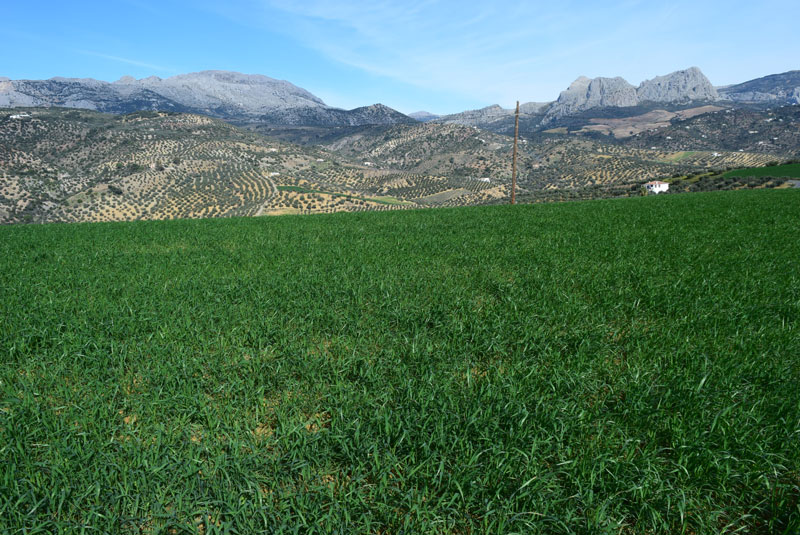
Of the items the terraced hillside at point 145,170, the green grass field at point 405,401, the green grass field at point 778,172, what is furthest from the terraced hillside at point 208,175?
the green grass field at point 405,401

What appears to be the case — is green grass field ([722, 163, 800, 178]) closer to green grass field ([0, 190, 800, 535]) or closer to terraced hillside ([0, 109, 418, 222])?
green grass field ([0, 190, 800, 535])

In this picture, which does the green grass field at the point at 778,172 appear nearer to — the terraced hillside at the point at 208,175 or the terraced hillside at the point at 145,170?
the terraced hillside at the point at 208,175

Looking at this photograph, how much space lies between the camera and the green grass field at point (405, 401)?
2445 mm

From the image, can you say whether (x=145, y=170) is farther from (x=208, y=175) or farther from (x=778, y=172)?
(x=778, y=172)

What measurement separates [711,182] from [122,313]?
239ft

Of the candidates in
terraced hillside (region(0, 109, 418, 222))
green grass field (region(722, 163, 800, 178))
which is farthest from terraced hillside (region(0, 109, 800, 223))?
green grass field (region(722, 163, 800, 178))

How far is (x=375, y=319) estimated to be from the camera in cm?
567

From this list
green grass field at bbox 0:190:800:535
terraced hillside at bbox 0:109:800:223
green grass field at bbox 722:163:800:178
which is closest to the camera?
green grass field at bbox 0:190:800:535

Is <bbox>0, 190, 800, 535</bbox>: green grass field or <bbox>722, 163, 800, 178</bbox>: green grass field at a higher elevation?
<bbox>0, 190, 800, 535</bbox>: green grass field

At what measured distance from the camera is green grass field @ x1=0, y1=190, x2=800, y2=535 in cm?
245

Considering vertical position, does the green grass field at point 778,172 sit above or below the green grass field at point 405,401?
below

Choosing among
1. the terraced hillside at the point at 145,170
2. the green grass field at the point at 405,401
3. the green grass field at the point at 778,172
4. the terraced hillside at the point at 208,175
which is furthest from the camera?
the terraced hillside at the point at 208,175

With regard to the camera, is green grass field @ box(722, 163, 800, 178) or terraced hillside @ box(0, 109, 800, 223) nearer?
green grass field @ box(722, 163, 800, 178)

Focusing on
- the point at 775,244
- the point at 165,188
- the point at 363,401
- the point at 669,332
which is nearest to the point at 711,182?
the point at 775,244
